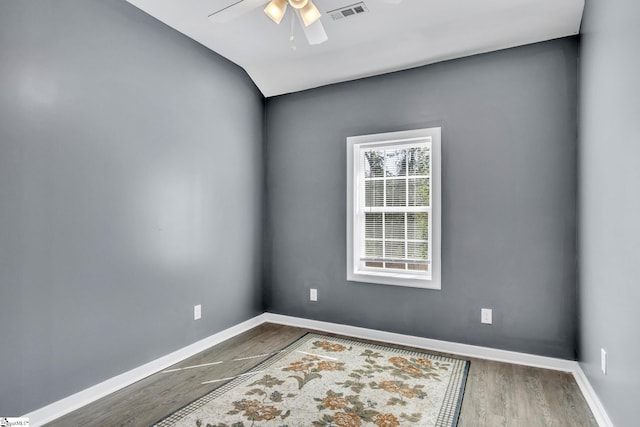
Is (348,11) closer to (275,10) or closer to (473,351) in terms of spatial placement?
(275,10)

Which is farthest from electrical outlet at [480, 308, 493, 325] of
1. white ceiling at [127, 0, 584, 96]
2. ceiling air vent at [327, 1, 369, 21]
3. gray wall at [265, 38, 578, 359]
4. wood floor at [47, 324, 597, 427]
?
ceiling air vent at [327, 1, 369, 21]

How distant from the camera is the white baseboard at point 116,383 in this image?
2.07 metres

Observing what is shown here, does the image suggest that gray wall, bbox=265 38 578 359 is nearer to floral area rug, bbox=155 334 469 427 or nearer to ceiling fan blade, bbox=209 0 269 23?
floral area rug, bbox=155 334 469 427

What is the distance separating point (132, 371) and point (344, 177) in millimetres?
2536

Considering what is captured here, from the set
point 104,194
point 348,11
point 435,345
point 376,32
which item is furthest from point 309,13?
point 435,345

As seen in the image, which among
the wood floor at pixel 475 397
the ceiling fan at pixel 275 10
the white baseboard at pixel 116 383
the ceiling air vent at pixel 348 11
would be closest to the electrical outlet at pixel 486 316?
the wood floor at pixel 475 397

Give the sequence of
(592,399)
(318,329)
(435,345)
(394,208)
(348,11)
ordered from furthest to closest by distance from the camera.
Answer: (318,329) → (394,208) → (435,345) → (348,11) → (592,399)

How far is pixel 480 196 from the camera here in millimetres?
3057

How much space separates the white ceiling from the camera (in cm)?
259

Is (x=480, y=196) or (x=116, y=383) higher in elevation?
(x=480, y=196)

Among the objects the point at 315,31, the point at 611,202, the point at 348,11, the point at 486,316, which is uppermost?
the point at 348,11

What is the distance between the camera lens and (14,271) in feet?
6.41

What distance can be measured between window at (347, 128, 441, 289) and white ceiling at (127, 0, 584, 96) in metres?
0.73

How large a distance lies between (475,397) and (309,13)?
109 inches
